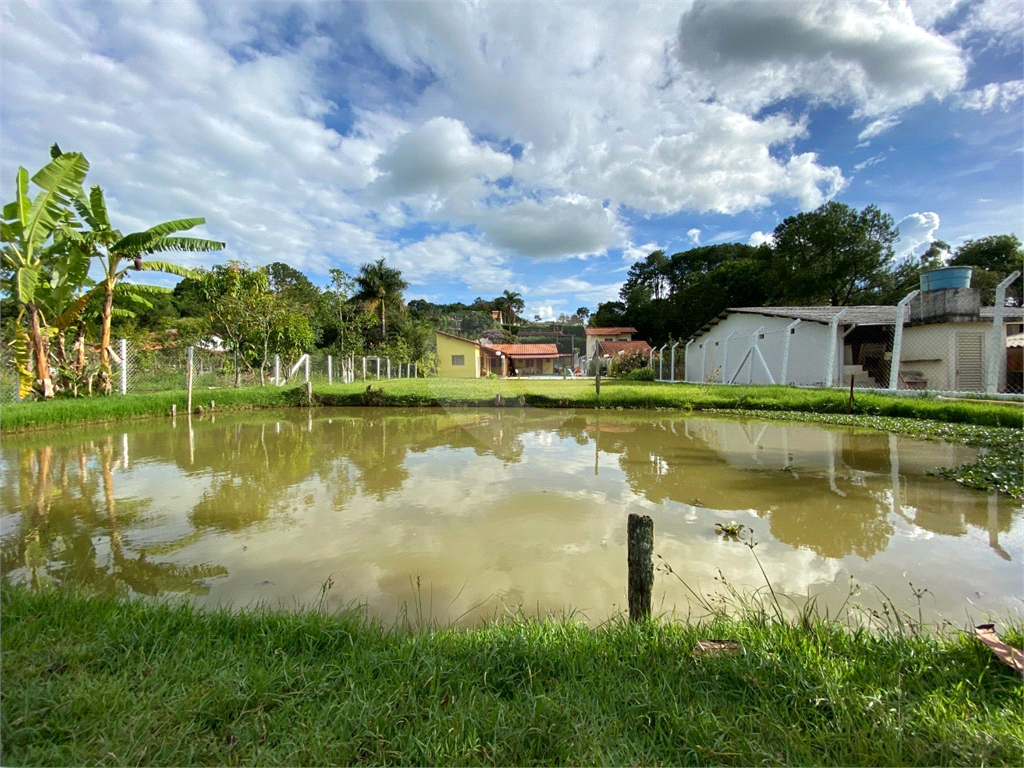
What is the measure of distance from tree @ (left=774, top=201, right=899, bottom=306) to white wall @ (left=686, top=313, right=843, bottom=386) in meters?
9.15

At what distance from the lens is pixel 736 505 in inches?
178

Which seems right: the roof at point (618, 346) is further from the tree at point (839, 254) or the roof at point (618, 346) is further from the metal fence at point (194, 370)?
the metal fence at point (194, 370)

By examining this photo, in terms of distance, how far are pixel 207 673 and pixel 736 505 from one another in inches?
173

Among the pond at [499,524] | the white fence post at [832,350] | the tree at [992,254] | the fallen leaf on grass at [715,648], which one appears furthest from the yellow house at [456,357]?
the fallen leaf on grass at [715,648]

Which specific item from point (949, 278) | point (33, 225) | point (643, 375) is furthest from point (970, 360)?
point (33, 225)

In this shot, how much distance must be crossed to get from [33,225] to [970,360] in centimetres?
2133

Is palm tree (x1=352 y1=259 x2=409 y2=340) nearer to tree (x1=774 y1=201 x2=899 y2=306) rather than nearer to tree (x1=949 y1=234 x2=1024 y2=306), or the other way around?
tree (x1=774 y1=201 x2=899 y2=306)

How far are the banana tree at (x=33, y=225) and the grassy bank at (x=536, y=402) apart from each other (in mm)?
1504

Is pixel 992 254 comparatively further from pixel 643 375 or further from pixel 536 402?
pixel 536 402

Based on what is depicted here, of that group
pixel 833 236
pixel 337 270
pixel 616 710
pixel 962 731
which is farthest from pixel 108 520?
pixel 833 236

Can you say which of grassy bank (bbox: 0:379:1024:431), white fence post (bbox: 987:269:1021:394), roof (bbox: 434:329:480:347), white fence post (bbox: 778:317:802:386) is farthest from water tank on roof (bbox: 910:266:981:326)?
roof (bbox: 434:329:480:347)

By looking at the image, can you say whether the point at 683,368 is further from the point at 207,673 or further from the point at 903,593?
the point at 207,673

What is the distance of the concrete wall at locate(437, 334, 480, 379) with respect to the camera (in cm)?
3472

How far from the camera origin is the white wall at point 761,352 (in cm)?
1510
